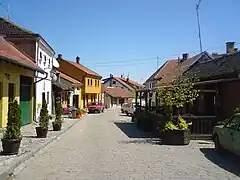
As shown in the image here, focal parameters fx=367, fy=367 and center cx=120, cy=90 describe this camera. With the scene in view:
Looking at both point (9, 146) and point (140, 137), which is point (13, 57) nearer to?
point (140, 137)

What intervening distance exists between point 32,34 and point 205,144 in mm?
16750

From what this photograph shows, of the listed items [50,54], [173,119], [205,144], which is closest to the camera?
[205,144]

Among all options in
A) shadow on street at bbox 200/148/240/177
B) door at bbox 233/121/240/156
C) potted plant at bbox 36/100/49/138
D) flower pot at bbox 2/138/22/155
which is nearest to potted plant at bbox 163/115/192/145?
shadow on street at bbox 200/148/240/177

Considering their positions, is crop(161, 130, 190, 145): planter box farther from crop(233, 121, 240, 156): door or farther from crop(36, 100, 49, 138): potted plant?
crop(36, 100, 49, 138): potted plant

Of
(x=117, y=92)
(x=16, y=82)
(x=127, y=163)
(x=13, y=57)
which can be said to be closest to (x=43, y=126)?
(x=13, y=57)

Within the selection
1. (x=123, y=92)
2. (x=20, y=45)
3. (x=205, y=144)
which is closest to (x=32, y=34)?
(x=20, y=45)

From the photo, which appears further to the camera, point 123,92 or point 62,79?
point 123,92

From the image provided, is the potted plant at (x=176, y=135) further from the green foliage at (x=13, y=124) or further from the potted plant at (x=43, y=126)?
the green foliage at (x=13, y=124)

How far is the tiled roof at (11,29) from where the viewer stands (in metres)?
28.0

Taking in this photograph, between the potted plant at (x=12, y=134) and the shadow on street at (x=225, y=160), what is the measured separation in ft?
20.2

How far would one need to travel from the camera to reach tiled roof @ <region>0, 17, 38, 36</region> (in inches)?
1102

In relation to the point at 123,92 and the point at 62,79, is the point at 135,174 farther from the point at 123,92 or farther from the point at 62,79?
the point at 123,92

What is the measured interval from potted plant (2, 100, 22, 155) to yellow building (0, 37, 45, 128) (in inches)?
184

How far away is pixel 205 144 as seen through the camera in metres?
15.6
